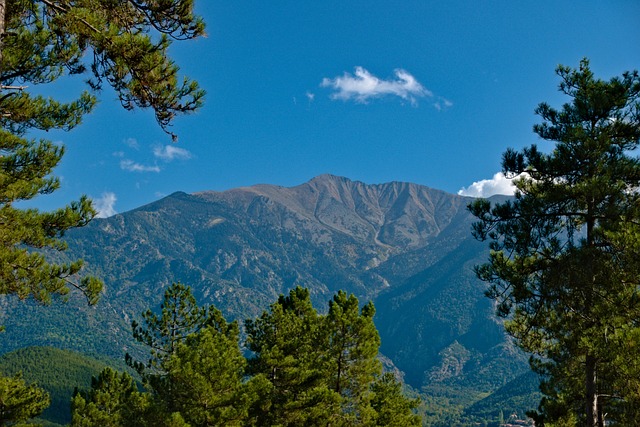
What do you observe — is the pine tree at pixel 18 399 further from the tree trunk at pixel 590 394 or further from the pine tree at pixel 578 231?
the tree trunk at pixel 590 394

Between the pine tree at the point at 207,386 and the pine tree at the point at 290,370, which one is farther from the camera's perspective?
the pine tree at the point at 290,370

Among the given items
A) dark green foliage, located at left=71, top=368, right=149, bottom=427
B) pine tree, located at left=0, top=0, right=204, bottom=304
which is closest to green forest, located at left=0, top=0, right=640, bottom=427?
pine tree, located at left=0, top=0, right=204, bottom=304

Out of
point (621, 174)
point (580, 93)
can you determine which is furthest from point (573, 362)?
point (580, 93)

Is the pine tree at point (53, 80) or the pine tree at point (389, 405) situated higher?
the pine tree at point (53, 80)

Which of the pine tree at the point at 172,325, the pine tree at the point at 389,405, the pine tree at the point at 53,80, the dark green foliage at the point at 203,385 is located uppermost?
the pine tree at the point at 53,80

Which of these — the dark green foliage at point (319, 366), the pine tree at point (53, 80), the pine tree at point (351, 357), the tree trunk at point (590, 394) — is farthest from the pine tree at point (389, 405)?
the pine tree at point (53, 80)

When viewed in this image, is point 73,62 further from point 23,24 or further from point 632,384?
point 632,384

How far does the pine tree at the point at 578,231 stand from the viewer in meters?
11.9

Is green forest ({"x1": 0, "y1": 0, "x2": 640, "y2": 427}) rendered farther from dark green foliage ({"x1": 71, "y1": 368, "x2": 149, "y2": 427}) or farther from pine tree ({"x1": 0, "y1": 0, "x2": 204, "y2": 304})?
dark green foliage ({"x1": 71, "y1": 368, "x2": 149, "y2": 427})

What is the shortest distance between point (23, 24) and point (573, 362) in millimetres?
17506

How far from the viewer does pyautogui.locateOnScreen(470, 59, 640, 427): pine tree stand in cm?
1189

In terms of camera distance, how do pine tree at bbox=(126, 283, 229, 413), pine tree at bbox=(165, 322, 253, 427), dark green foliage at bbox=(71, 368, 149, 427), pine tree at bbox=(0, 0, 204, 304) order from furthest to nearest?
1. dark green foliage at bbox=(71, 368, 149, 427)
2. pine tree at bbox=(126, 283, 229, 413)
3. pine tree at bbox=(165, 322, 253, 427)
4. pine tree at bbox=(0, 0, 204, 304)

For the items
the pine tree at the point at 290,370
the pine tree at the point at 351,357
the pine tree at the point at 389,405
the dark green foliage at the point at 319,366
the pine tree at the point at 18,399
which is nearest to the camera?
the pine tree at the point at 18,399

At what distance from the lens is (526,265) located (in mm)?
13797
